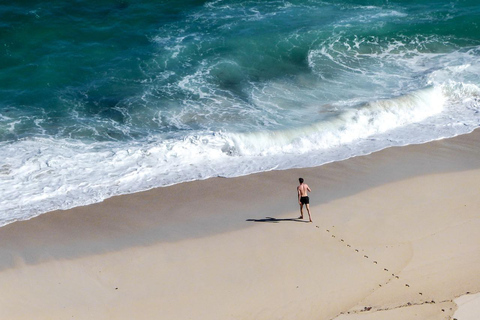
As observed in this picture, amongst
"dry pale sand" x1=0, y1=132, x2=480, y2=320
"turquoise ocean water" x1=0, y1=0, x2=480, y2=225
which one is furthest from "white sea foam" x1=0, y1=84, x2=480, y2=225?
"dry pale sand" x1=0, y1=132, x2=480, y2=320

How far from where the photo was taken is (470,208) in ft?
38.7

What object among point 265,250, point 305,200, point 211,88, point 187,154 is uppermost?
point 211,88

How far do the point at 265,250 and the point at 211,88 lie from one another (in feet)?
26.1

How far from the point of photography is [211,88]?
17.5 meters

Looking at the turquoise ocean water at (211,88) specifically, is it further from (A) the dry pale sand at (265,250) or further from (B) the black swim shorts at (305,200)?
(B) the black swim shorts at (305,200)

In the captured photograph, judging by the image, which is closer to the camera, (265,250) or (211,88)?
(265,250)

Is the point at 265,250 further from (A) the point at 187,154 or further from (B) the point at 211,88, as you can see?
(B) the point at 211,88

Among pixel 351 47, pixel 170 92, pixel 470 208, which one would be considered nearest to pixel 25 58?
pixel 170 92

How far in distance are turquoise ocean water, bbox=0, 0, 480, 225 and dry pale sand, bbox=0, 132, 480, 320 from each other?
3.04ft

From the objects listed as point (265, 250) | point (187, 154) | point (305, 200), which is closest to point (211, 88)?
point (187, 154)

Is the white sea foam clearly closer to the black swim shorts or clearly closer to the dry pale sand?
the dry pale sand

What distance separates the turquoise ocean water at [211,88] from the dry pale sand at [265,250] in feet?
3.04

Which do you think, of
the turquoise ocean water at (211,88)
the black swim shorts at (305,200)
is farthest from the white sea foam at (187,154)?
the black swim shorts at (305,200)

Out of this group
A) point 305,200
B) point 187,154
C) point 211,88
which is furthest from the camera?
point 211,88
